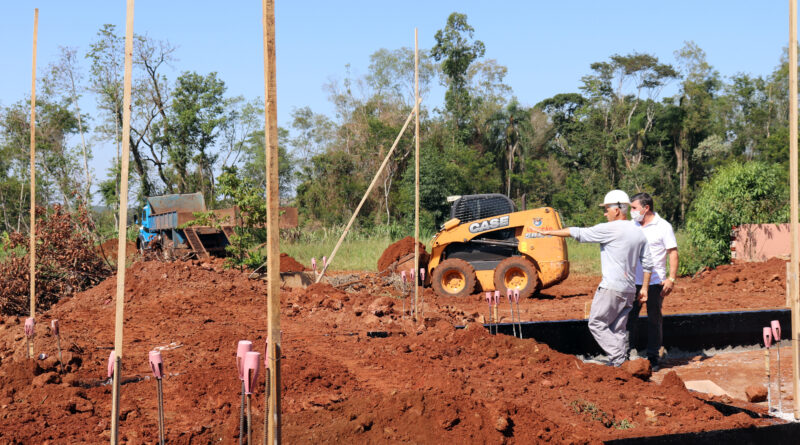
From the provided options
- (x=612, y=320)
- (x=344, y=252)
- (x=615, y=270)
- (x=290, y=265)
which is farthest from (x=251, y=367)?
(x=344, y=252)

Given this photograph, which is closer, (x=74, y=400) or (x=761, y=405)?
(x=74, y=400)

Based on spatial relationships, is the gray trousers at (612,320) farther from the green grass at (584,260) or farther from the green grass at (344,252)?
the green grass at (344,252)

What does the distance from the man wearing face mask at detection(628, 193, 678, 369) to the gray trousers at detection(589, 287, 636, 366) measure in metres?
0.40

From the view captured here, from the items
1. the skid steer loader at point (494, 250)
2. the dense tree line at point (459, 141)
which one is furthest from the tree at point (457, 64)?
the skid steer loader at point (494, 250)

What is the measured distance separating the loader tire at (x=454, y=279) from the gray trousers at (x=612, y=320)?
238 inches

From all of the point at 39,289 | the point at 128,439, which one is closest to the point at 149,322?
the point at 39,289

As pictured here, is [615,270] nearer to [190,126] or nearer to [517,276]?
[517,276]

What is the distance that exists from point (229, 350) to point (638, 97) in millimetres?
34853

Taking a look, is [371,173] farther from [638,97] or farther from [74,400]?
[74,400]

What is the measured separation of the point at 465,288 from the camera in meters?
12.0

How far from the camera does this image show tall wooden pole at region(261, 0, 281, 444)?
275cm

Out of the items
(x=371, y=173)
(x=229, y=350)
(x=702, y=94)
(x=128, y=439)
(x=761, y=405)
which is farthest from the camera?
(x=702, y=94)

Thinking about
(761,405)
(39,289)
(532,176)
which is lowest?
(761,405)

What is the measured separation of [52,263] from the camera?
1151 centimetres
